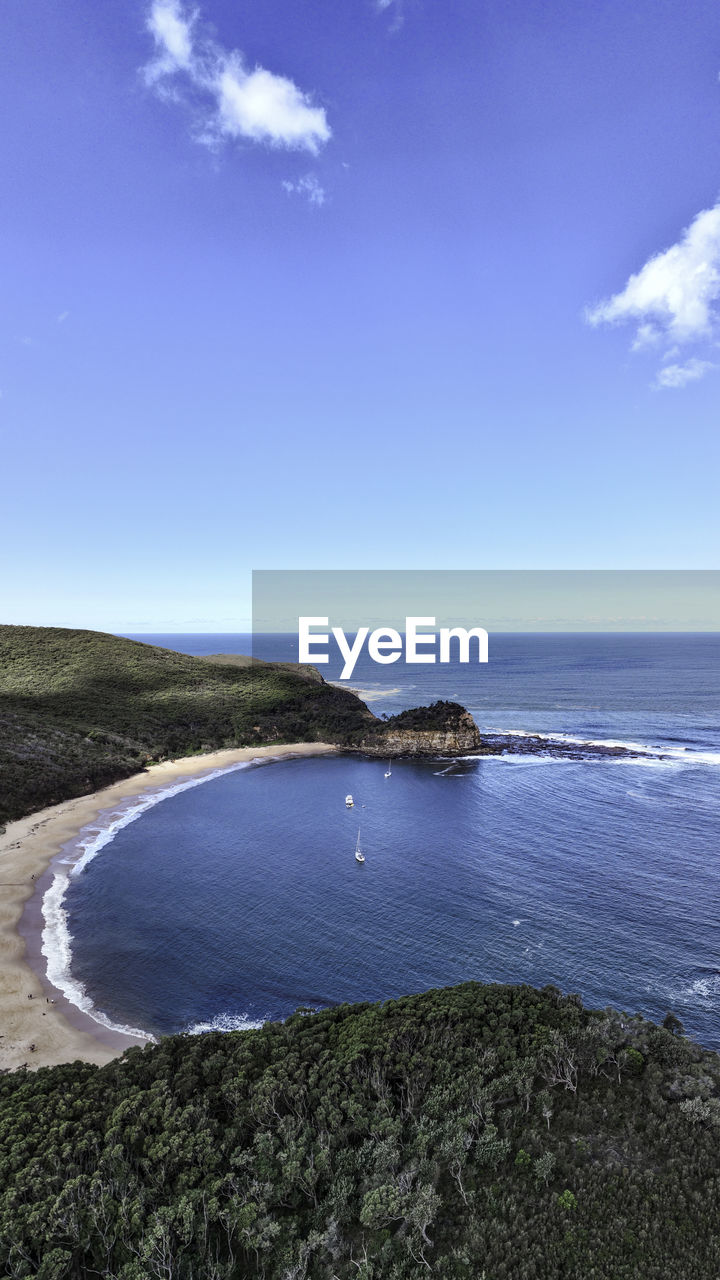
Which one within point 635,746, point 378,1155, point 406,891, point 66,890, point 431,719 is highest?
point 431,719

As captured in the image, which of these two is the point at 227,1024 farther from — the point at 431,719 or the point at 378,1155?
the point at 431,719

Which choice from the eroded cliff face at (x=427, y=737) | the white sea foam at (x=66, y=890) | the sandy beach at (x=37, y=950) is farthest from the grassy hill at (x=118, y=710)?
the white sea foam at (x=66, y=890)

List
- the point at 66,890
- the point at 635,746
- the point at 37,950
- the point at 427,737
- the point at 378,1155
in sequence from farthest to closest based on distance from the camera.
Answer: the point at 427,737 < the point at 635,746 < the point at 66,890 < the point at 37,950 < the point at 378,1155

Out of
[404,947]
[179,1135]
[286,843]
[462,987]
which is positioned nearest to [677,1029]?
[462,987]

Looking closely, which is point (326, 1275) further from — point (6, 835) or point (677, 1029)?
point (6, 835)

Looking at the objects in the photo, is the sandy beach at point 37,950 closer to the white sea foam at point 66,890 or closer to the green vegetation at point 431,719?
the white sea foam at point 66,890

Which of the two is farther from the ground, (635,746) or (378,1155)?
(635,746)

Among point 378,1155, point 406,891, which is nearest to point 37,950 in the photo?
point 406,891

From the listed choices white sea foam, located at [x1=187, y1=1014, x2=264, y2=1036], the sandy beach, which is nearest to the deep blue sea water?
white sea foam, located at [x1=187, y1=1014, x2=264, y2=1036]
